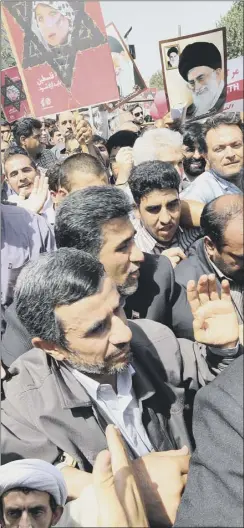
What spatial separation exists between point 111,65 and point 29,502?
1.05 metres

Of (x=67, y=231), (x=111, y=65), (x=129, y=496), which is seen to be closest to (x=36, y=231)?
(x=67, y=231)

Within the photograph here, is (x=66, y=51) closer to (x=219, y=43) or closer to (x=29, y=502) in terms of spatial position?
(x=219, y=43)

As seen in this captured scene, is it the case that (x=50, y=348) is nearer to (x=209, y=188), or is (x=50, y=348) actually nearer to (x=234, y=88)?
(x=209, y=188)

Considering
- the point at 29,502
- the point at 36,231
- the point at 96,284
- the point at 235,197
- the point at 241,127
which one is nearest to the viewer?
the point at 235,197

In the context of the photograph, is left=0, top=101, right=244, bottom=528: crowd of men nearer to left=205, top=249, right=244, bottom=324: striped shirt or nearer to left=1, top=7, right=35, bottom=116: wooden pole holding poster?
left=205, top=249, right=244, bottom=324: striped shirt

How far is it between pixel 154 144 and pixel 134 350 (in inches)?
33.4

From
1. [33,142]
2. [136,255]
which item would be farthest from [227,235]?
[33,142]

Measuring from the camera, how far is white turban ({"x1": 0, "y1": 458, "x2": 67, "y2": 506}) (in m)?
1.21

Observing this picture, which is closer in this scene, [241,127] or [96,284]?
[241,127]

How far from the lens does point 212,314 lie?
1.03 meters

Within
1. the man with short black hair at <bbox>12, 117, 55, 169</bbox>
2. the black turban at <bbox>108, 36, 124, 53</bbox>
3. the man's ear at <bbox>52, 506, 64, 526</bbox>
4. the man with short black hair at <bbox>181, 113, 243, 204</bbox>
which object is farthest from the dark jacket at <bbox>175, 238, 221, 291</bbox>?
the man with short black hair at <bbox>12, 117, 55, 169</bbox>

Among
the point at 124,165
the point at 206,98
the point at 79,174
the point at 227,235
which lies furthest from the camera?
the point at 124,165

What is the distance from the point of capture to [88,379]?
49.1 inches

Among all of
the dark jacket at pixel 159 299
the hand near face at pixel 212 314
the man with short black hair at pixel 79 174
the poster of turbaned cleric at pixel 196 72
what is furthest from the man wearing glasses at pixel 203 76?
the man with short black hair at pixel 79 174
